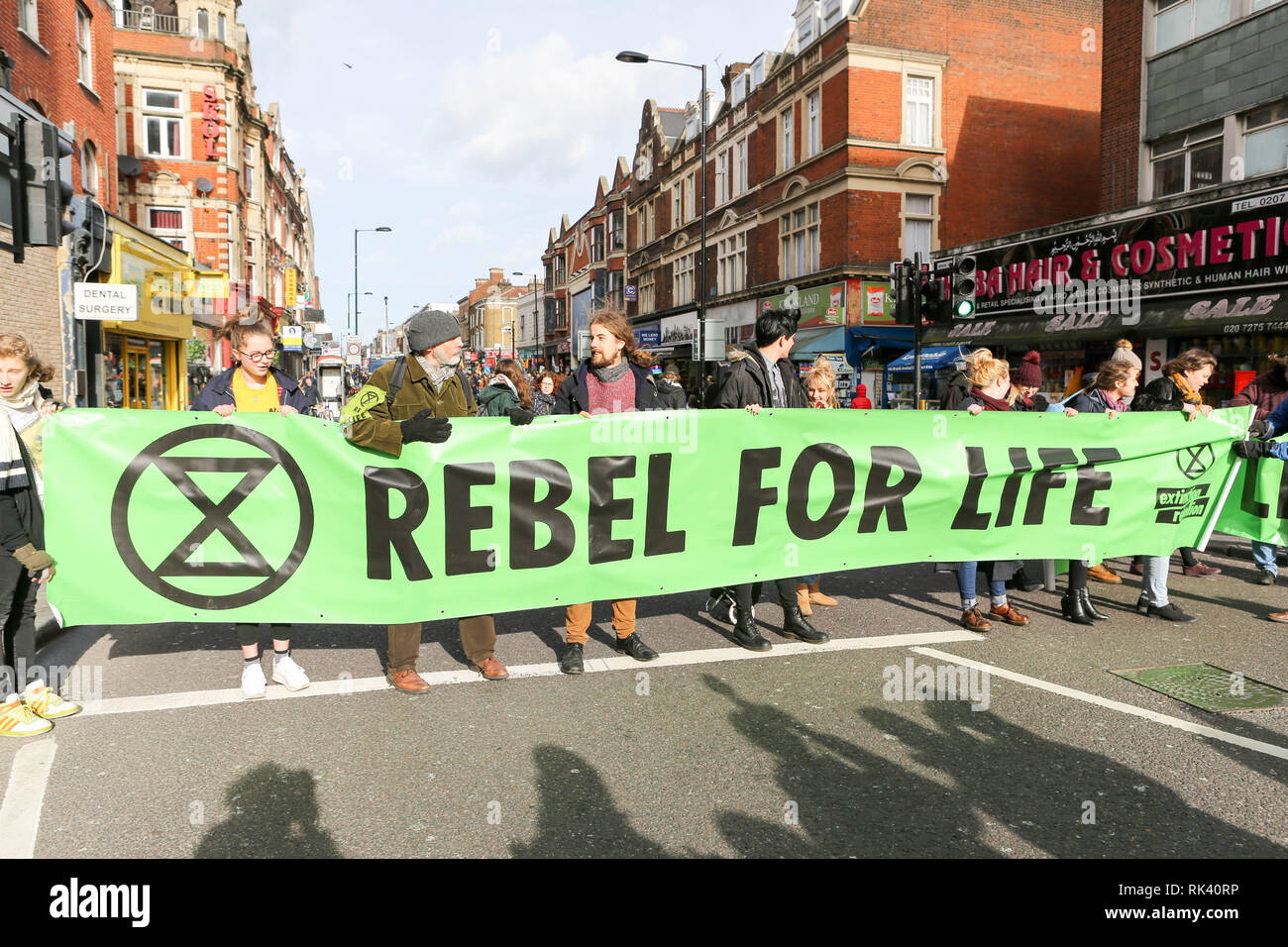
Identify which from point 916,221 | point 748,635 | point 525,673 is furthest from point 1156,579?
point 916,221

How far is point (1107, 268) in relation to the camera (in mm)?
19750

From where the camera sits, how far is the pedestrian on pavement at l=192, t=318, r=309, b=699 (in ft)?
17.1

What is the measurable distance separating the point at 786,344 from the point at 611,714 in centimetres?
292

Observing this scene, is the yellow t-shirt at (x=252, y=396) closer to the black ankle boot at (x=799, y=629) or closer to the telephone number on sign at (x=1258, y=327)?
the black ankle boot at (x=799, y=629)

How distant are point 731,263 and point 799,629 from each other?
113ft

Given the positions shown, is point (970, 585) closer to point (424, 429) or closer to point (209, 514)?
point (424, 429)

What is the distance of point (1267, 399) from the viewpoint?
27.6 ft

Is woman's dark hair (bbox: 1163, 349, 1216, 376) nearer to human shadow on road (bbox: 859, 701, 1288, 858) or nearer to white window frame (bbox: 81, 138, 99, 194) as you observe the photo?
human shadow on road (bbox: 859, 701, 1288, 858)

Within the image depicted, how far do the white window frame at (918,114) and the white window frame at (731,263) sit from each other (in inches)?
359

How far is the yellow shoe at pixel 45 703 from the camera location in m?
4.85

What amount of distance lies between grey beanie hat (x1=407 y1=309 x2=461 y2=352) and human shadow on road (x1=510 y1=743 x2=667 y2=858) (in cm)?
230

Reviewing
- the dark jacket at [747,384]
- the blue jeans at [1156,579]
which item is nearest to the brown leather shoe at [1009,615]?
the blue jeans at [1156,579]

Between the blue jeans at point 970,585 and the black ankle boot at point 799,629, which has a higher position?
the blue jeans at point 970,585
